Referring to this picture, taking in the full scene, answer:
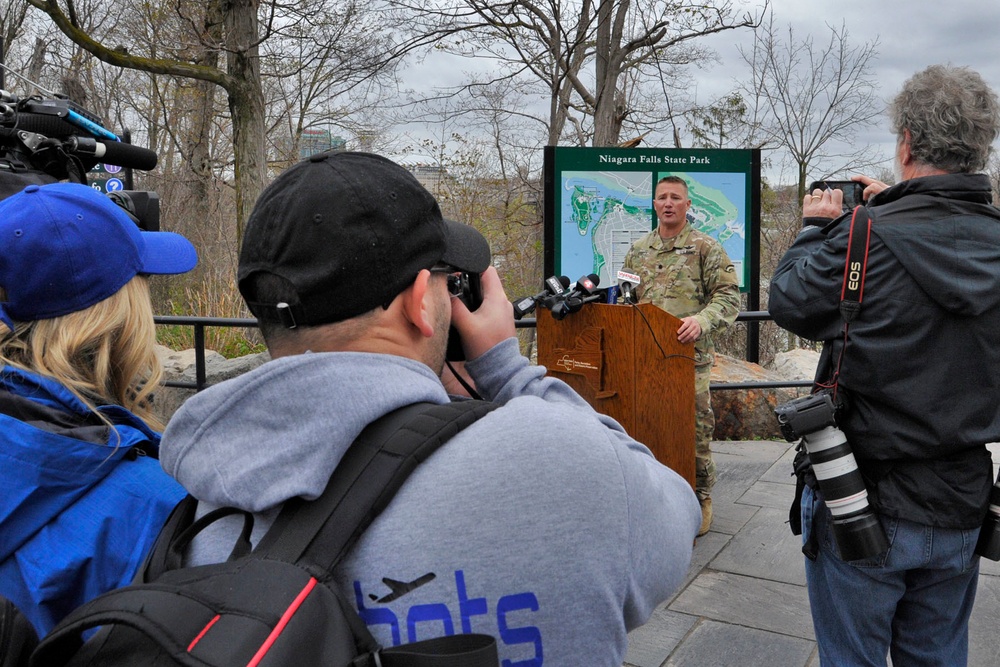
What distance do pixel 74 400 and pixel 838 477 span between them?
1.88 metres

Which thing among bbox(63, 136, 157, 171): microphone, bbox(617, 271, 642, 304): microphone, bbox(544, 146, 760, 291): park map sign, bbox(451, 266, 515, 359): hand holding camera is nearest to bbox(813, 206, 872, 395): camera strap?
bbox(451, 266, 515, 359): hand holding camera

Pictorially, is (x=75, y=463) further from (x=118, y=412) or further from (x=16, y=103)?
(x=16, y=103)

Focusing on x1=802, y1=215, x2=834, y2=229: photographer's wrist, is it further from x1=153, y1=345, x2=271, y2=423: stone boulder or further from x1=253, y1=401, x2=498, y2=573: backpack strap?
x1=153, y1=345, x2=271, y2=423: stone boulder

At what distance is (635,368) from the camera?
4621 mm

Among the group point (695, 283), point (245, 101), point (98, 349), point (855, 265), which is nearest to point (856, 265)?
point (855, 265)

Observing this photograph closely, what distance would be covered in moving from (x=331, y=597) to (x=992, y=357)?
2.04 m

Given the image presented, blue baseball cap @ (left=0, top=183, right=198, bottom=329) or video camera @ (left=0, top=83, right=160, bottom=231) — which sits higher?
video camera @ (left=0, top=83, right=160, bottom=231)

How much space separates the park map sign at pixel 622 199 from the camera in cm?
643

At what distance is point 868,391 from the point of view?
229 cm

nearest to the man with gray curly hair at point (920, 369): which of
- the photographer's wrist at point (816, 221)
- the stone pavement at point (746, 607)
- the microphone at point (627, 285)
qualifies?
the photographer's wrist at point (816, 221)

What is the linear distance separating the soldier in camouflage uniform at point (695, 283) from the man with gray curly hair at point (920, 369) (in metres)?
2.38

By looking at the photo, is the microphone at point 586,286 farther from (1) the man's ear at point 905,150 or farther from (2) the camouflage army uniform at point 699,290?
(1) the man's ear at point 905,150

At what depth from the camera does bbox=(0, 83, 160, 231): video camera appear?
76.7 inches

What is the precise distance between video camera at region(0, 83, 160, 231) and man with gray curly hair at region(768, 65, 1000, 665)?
Result: 6.17 feet
